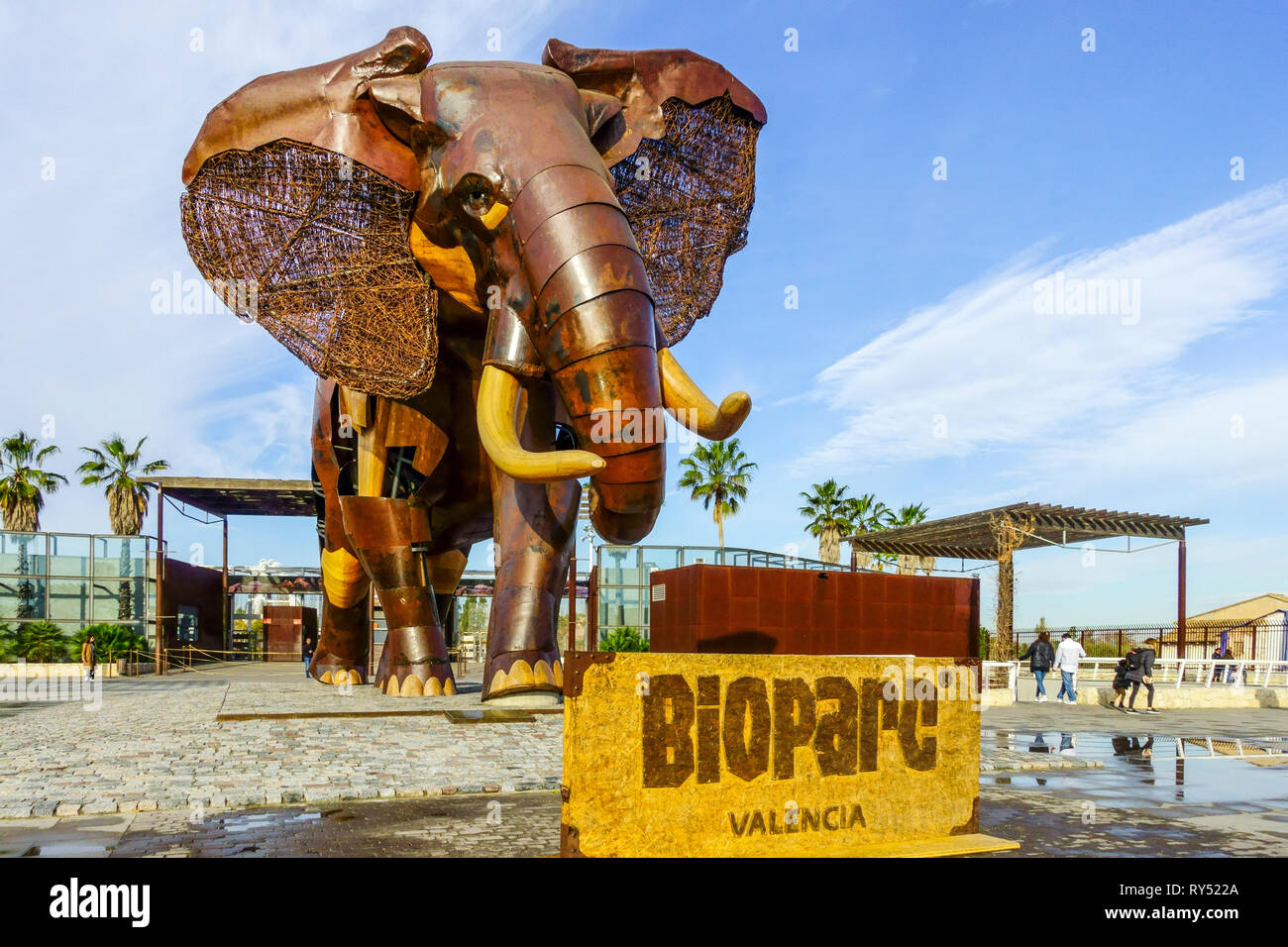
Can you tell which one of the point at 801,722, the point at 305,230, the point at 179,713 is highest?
the point at 305,230

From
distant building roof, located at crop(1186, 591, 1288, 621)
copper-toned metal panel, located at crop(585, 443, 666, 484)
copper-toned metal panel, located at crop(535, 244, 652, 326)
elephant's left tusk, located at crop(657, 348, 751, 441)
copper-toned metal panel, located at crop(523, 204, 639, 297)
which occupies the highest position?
copper-toned metal panel, located at crop(523, 204, 639, 297)

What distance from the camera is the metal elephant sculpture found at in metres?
6.16

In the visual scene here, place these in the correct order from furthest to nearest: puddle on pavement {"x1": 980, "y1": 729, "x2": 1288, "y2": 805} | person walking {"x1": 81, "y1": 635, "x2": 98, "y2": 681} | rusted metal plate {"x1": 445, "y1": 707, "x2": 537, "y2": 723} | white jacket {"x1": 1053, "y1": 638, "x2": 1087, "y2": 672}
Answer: person walking {"x1": 81, "y1": 635, "x2": 98, "y2": 681} < white jacket {"x1": 1053, "y1": 638, "x2": 1087, "y2": 672} < rusted metal plate {"x1": 445, "y1": 707, "x2": 537, "y2": 723} < puddle on pavement {"x1": 980, "y1": 729, "x2": 1288, "y2": 805}

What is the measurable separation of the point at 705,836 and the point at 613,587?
25.2 meters

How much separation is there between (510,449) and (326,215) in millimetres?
3091

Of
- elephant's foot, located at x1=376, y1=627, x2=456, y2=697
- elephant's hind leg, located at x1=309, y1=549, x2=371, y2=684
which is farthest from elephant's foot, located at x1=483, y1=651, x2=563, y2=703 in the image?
elephant's hind leg, located at x1=309, y1=549, x2=371, y2=684

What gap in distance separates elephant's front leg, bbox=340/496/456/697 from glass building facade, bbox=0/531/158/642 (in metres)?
19.9

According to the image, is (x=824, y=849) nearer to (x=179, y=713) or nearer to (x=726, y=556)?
(x=179, y=713)

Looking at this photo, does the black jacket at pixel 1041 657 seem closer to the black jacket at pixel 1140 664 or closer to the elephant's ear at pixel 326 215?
the black jacket at pixel 1140 664

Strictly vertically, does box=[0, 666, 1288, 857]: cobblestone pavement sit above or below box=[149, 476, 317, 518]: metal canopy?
below

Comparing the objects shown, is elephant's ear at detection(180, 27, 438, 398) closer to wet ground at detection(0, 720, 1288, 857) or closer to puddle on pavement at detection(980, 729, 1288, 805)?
wet ground at detection(0, 720, 1288, 857)

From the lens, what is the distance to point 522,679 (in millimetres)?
8375
